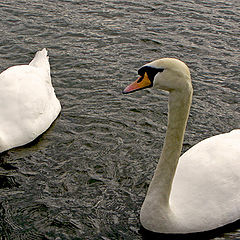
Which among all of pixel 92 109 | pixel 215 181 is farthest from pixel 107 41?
pixel 215 181

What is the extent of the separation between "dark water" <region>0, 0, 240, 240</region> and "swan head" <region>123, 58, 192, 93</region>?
2.04 m

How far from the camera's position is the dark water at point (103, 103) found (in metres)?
7.41

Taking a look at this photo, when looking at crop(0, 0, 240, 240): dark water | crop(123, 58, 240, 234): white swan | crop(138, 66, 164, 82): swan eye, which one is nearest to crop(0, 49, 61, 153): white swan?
crop(0, 0, 240, 240): dark water

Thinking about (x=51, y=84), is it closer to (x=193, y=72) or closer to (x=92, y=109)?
(x=92, y=109)

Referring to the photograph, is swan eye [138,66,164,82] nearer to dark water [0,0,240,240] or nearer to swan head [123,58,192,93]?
swan head [123,58,192,93]

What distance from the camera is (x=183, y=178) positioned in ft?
23.6

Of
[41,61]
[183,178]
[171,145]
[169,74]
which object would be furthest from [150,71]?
[41,61]

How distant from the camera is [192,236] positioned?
693 cm

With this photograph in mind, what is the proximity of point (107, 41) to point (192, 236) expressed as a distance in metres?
6.81

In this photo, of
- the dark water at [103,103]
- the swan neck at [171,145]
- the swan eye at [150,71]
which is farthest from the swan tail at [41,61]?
the swan eye at [150,71]

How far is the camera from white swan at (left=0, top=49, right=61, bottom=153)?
30.4 feet

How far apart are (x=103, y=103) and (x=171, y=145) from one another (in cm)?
393

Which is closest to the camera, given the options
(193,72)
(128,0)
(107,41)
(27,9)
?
(193,72)

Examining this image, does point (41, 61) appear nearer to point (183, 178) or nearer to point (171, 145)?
point (183, 178)
